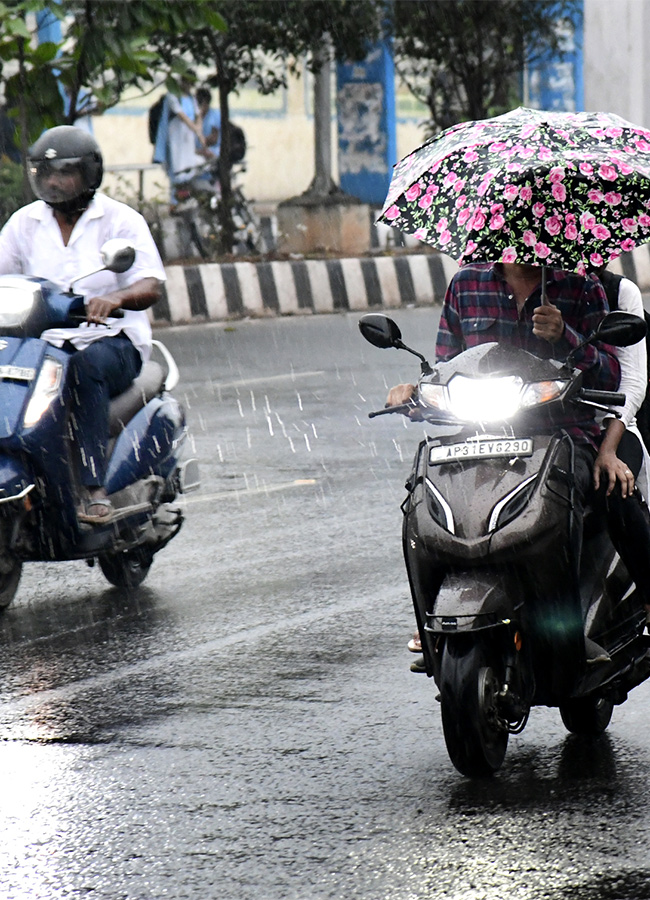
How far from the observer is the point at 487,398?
14.0 feet

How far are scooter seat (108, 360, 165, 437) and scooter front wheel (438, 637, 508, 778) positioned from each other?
8.84ft

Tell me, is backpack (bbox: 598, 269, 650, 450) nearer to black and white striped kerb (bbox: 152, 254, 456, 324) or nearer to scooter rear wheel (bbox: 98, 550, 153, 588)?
scooter rear wheel (bbox: 98, 550, 153, 588)

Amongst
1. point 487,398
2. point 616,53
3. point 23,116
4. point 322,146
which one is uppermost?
point 487,398

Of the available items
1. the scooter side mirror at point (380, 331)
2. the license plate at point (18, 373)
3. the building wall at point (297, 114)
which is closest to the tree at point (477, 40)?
the building wall at point (297, 114)

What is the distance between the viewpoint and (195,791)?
4.30m

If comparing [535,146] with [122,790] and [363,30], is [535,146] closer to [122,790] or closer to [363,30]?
[122,790]

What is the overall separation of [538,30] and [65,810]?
63.8 ft

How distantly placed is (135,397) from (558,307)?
247cm

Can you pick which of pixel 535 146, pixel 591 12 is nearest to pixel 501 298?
pixel 535 146

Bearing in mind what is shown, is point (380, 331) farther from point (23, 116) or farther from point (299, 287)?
point (299, 287)

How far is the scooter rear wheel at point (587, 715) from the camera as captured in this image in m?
4.57

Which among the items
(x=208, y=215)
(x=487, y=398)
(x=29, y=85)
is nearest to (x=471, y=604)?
A: (x=487, y=398)

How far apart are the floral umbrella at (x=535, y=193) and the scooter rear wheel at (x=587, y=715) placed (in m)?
1.13

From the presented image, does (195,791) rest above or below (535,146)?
below
